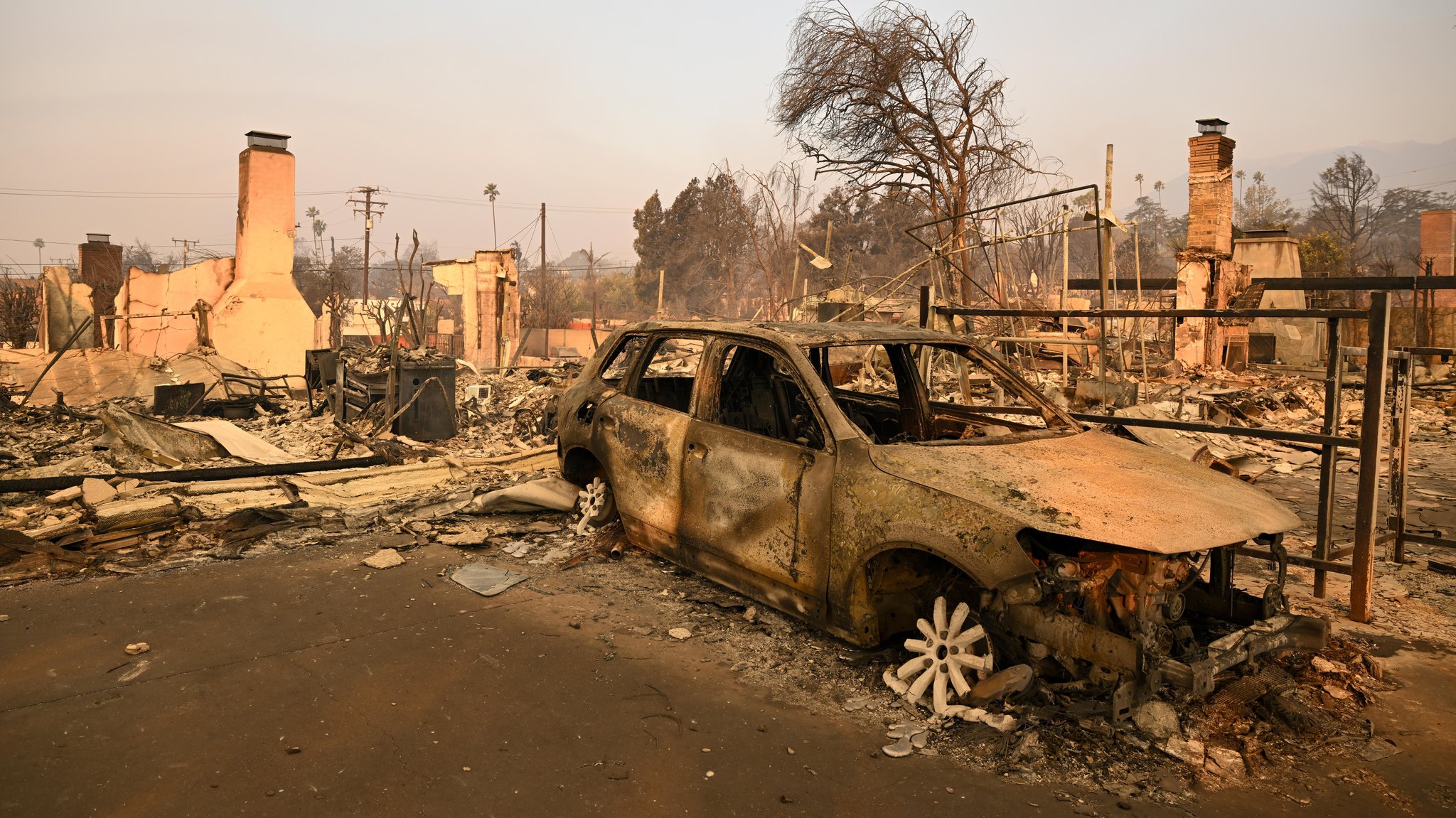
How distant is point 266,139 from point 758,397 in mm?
16525

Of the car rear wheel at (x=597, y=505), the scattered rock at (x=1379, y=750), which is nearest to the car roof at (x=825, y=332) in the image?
the car rear wheel at (x=597, y=505)

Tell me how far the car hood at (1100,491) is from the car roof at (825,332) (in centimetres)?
81

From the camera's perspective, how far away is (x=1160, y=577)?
3.52 m

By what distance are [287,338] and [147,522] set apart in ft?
41.0

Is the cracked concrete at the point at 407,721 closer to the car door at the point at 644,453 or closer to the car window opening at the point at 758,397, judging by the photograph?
the car door at the point at 644,453

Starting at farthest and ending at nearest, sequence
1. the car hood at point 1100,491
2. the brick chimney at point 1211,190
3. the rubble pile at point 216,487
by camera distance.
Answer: the brick chimney at point 1211,190 < the rubble pile at point 216,487 < the car hood at point 1100,491

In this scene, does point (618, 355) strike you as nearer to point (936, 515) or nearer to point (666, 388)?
point (666, 388)

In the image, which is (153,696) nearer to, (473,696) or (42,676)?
(42,676)

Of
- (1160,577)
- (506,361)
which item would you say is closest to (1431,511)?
(1160,577)

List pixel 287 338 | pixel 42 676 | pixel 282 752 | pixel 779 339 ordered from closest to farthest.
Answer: pixel 282 752 < pixel 42 676 < pixel 779 339 < pixel 287 338

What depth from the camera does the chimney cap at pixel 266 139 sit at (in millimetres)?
17500

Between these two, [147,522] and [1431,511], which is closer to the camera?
[147,522]

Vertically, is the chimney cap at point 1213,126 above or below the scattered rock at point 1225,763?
above

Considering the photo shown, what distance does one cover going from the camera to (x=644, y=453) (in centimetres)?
507
